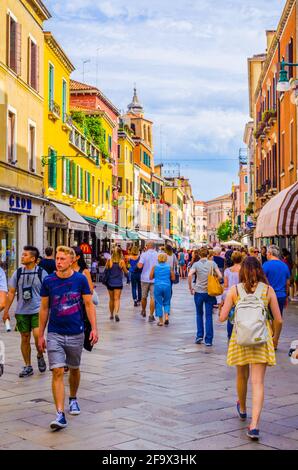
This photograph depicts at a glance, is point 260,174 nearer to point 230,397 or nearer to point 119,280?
point 119,280

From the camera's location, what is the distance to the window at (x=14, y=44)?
2277 centimetres

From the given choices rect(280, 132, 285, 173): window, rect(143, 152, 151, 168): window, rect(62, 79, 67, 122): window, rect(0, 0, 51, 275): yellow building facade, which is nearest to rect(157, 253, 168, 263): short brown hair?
rect(0, 0, 51, 275): yellow building facade

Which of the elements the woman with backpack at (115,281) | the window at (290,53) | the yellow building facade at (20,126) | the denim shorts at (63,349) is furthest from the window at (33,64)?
the denim shorts at (63,349)

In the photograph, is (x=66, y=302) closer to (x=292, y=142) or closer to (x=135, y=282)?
(x=135, y=282)

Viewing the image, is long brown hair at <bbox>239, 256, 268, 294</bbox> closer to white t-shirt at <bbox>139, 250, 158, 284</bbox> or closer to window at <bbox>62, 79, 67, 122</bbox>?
white t-shirt at <bbox>139, 250, 158, 284</bbox>

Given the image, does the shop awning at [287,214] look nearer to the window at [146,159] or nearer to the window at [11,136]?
the window at [11,136]

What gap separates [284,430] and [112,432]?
1.56m

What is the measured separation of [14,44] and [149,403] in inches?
714

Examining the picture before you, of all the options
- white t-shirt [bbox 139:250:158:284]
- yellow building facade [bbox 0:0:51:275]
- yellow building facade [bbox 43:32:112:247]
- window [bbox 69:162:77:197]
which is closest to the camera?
white t-shirt [bbox 139:250:158:284]

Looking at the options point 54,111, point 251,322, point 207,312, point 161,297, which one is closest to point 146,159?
point 54,111

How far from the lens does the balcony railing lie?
2888cm

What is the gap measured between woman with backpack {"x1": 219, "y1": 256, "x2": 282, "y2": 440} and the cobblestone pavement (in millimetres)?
322

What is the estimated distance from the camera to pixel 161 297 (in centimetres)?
1538

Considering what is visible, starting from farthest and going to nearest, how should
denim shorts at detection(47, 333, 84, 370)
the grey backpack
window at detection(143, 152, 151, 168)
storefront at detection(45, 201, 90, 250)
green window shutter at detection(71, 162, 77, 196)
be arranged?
window at detection(143, 152, 151, 168)
green window shutter at detection(71, 162, 77, 196)
storefront at detection(45, 201, 90, 250)
denim shorts at detection(47, 333, 84, 370)
the grey backpack
